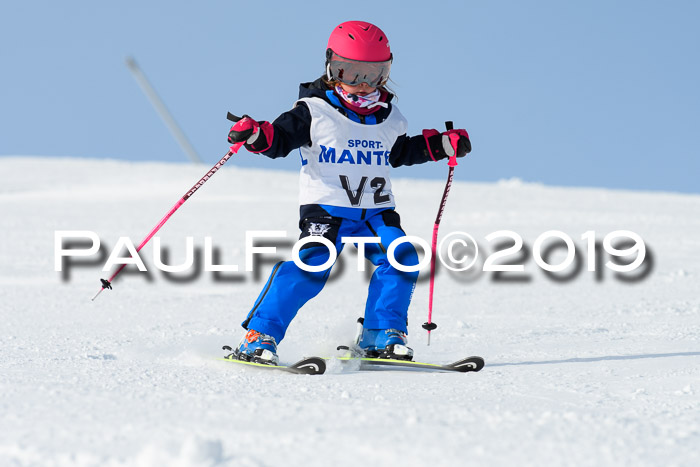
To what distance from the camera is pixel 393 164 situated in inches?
172

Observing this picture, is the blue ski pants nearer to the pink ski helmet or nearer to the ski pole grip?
the ski pole grip

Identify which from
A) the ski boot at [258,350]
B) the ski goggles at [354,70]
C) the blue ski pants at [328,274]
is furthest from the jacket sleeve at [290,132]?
the ski boot at [258,350]

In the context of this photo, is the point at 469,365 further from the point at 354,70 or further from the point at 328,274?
the point at 354,70

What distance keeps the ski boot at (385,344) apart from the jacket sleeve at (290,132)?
3.18 ft

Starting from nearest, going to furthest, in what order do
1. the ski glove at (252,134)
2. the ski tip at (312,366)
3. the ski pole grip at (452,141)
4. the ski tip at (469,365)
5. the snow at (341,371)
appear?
the snow at (341,371) < the ski tip at (312,366) < the ski tip at (469,365) < the ski glove at (252,134) < the ski pole grip at (452,141)

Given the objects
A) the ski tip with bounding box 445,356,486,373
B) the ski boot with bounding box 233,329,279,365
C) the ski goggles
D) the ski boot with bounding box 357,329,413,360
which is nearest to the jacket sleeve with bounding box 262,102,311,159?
the ski goggles

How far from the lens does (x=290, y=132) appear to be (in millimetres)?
3973

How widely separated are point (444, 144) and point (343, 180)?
65 centimetres

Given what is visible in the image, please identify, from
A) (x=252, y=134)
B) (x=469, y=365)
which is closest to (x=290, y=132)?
(x=252, y=134)

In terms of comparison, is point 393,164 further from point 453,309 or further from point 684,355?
point 453,309

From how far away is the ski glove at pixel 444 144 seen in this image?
4344 millimetres

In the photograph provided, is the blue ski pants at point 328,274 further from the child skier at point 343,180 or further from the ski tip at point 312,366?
the ski tip at point 312,366

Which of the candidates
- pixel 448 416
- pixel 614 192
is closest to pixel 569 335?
pixel 448 416

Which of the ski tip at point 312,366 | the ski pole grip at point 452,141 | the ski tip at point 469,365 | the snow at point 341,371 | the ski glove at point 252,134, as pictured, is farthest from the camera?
the ski pole grip at point 452,141
